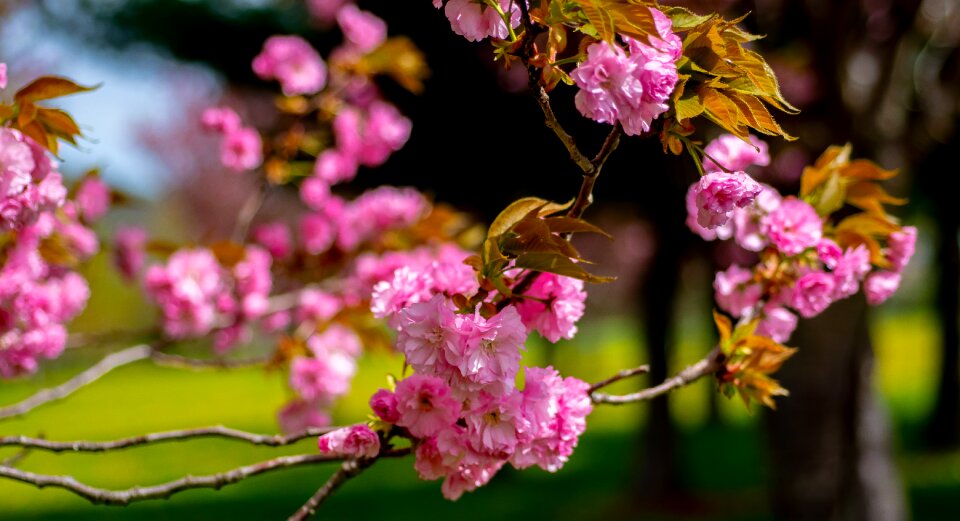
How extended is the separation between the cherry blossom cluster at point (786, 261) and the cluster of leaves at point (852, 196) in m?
0.02

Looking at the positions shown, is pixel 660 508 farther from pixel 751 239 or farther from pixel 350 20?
pixel 751 239

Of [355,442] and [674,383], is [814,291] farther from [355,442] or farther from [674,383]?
[355,442]

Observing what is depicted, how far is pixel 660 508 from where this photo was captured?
25.6ft

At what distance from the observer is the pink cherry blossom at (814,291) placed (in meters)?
1.54

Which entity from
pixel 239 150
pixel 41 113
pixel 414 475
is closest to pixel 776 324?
pixel 41 113

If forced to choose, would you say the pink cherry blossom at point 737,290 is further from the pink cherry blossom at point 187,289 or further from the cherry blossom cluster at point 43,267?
the pink cherry blossom at point 187,289

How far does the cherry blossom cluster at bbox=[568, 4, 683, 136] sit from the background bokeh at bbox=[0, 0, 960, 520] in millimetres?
1629

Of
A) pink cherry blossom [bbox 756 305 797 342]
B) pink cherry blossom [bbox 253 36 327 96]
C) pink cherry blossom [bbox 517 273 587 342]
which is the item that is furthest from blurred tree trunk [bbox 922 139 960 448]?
pink cherry blossom [bbox 517 273 587 342]

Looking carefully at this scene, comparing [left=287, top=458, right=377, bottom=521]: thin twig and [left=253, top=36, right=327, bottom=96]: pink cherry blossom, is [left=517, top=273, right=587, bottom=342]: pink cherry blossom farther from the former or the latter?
[left=253, top=36, right=327, bottom=96]: pink cherry blossom

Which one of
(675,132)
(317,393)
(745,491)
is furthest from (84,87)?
(745,491)

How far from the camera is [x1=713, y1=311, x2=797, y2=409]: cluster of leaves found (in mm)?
1441

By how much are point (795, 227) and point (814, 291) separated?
0.35 ft

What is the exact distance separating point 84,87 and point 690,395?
1568 cm

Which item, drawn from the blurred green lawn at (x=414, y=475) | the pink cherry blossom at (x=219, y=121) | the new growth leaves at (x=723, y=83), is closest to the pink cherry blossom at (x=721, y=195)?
the new growth leaves at (x=723, y=83)
